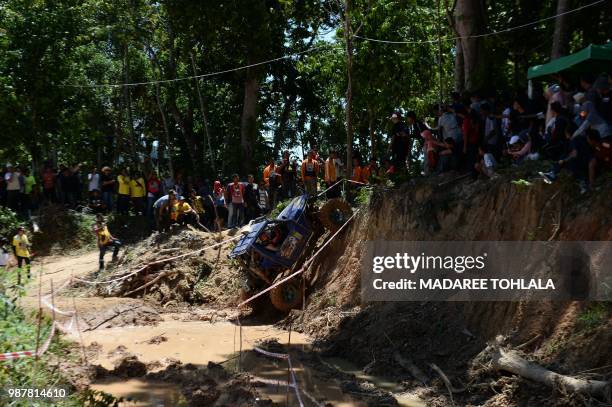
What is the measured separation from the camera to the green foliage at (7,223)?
2150 cm

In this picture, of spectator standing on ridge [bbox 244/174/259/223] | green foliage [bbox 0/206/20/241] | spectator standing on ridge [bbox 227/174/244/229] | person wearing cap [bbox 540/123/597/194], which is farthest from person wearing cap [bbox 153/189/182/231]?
person wearing cap [bbox 540/123/597/194]

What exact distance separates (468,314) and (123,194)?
15.3m

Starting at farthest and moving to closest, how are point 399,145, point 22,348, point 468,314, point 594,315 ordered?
point 399,145
point 468,314
point 594,315
point 22,348

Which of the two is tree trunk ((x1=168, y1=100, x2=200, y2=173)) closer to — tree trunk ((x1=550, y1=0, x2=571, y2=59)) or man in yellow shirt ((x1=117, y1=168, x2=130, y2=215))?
man in yellow shirt ((x1=117, y1=168, x2=130, y2=215))

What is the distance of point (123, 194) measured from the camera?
75.5 ft

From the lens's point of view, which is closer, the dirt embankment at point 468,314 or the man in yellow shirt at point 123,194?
the dirt embankment at point 468,314

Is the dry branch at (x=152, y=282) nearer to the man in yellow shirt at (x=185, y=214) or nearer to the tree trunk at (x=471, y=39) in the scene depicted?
the man in yellow shirt at (x=185, y=214)

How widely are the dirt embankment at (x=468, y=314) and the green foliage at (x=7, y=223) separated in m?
11.7

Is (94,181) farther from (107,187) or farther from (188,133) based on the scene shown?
(188,133)

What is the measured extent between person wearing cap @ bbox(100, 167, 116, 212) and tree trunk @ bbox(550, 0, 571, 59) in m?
15.5

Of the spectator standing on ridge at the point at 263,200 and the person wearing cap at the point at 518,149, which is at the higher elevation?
the person wearing cap at the point at 518,149

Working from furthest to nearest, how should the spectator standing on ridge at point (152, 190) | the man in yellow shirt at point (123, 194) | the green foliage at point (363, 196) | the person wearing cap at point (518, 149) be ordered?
the man in yellow shirt at point (123, 194) → the spectator standing on ridge at point (152, 190) → the green foliage at point (363, 196) → the person wearing cap at point (518, 149)

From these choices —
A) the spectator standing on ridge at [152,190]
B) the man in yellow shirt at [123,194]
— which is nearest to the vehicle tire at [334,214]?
the spectator standing on ridge at [152,190]

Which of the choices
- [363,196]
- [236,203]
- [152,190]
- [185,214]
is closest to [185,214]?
[185,214]
